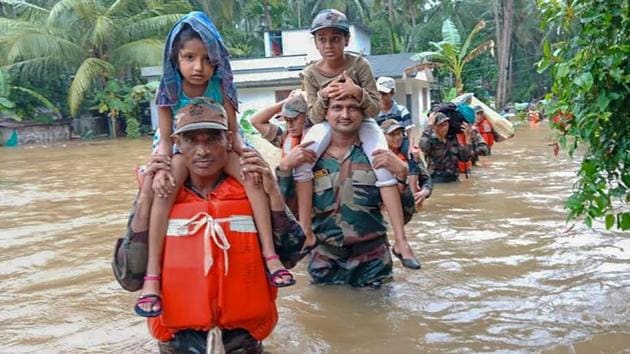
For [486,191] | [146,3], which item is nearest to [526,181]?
[486,191]

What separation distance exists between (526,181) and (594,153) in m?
7.36

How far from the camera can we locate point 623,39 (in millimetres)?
2998

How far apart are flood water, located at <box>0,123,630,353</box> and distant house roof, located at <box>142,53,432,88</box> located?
19401 mm

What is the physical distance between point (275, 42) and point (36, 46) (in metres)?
12.3

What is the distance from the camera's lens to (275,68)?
2888cm

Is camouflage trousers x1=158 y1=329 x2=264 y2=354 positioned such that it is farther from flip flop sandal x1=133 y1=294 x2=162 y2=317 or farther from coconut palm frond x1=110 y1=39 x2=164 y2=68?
coconut palm frond x1=110 y1=39 x2=164 y2=68

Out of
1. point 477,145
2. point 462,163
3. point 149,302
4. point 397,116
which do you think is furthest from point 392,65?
point 149,302

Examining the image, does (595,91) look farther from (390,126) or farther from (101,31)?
(101,31)

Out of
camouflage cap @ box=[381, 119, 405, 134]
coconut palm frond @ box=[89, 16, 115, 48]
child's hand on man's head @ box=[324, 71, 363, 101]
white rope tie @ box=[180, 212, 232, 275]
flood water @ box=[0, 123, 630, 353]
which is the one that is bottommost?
flood water @ box=[0, 123, 630, 353]

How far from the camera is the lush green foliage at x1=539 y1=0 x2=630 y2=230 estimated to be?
2963 millimetres

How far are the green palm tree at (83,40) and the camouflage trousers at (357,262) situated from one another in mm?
23577

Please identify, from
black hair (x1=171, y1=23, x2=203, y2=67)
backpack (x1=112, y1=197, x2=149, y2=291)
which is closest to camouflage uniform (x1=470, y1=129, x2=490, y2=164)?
black hair (x1=171, y1=23, x2=203, y2=67)

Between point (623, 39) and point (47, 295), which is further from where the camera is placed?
point (47, 295)

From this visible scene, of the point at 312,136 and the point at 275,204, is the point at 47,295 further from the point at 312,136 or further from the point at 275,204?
the point at 275,204
